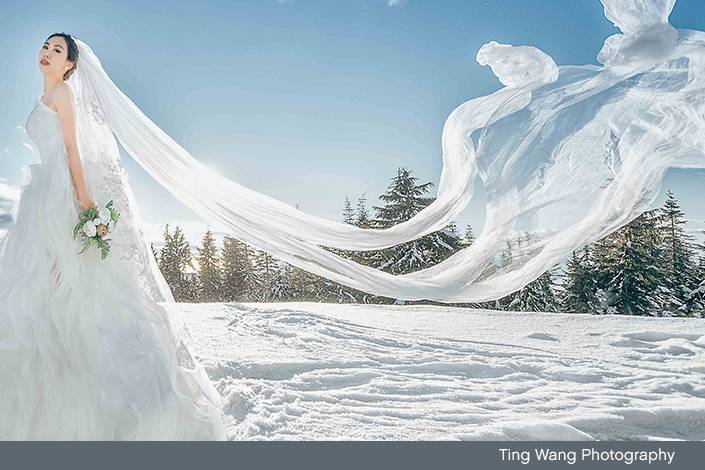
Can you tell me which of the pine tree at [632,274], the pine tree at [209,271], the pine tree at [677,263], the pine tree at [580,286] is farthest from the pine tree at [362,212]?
the pine tree at [677,263]

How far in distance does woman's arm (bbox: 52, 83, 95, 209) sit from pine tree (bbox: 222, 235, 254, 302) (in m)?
14.8

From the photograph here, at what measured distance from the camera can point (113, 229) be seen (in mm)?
2064

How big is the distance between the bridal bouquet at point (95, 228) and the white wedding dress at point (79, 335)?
5 cm

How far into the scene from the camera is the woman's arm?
→ 2.06 meters

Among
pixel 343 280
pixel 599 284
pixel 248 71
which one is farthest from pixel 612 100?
pixel 248 71

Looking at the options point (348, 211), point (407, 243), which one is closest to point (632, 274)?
point (407, 243)

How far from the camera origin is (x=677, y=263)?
1408 centimetres

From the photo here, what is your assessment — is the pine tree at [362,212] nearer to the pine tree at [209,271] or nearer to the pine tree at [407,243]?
the pine tree at [407,243]

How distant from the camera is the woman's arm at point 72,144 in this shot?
2.06 m

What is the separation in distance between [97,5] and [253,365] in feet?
28.6

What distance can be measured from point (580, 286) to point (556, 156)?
12.0 metres

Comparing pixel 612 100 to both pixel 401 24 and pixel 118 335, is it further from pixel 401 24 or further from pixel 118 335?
pixel 401 24

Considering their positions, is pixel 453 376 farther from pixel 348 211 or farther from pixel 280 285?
pixel 348 211

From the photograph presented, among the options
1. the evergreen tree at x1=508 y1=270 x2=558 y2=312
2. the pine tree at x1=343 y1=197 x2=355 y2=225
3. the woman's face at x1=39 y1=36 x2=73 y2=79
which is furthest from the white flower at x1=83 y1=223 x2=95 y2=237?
the pine tree at x1=343 y1=197 x2=355 y2=225
